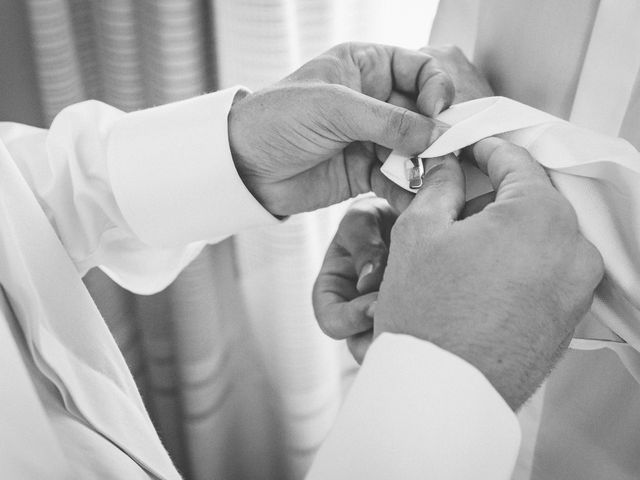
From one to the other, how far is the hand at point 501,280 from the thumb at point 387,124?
90 mm

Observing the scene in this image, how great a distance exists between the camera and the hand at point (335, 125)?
0.62 metres

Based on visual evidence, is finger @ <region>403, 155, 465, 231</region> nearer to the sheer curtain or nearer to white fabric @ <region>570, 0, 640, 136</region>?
white fabric @ <region>570, 0, 640, 136</region>

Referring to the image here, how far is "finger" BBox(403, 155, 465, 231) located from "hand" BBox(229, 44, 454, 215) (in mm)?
33

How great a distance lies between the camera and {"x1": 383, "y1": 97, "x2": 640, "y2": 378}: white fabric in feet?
1.74

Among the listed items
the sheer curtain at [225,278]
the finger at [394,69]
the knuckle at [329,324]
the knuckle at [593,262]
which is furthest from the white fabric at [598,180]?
the sheer curtain at [225,278]

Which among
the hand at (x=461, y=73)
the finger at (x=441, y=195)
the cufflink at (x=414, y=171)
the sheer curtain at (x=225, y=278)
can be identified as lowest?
the sheer curtain at (x=225, y=278)

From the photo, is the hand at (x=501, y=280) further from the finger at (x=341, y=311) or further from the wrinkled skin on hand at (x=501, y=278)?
the finger at (x=341, y=311)

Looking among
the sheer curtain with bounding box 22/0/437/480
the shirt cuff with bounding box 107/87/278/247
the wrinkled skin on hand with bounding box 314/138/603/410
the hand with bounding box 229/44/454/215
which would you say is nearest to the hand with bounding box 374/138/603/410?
the wrinkled skin on hand with bounding box 314/138/603/410

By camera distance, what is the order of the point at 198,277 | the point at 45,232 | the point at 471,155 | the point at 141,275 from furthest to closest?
the point at 198,277 < the point at 141,275 < the point at 45,232 < the point at 471,155

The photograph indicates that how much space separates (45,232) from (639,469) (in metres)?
0.67

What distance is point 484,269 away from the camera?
0.48 m

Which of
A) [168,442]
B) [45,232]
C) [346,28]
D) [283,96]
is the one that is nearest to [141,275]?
[45,232]

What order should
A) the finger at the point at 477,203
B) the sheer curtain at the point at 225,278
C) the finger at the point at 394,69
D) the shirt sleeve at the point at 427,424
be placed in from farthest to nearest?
the sheer curtain at the point at 225,278, the finger at the point at 394,69, the finger at the point at 477,203, the shirt sleeve at the point at 427,424

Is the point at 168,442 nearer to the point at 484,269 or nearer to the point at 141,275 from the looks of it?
the point at 141,275
